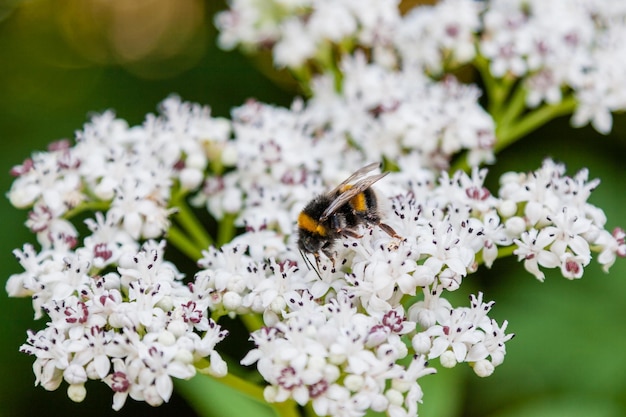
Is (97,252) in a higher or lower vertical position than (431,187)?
lower

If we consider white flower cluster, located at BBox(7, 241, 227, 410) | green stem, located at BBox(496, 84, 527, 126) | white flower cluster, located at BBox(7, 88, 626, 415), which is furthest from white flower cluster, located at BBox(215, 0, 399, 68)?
white flower cluster, located at BBox(7, 241, 227, 410)

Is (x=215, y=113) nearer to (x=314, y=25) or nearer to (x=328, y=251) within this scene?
(x=314, y=25)

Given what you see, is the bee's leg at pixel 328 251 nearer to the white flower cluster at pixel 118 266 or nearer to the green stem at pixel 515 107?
the white flower cluster at pixel 118 266

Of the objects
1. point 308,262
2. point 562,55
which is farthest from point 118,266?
point 562,55

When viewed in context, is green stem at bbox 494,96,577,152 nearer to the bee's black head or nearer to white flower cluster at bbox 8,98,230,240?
white flower cluster at bbox 8,98,230,240

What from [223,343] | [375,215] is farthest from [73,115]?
[375,215]

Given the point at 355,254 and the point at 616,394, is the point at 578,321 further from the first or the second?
the point at 355,254

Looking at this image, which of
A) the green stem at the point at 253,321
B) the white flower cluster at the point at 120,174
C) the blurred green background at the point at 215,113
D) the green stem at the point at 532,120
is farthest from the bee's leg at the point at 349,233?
the green stem at the point at 532,120
